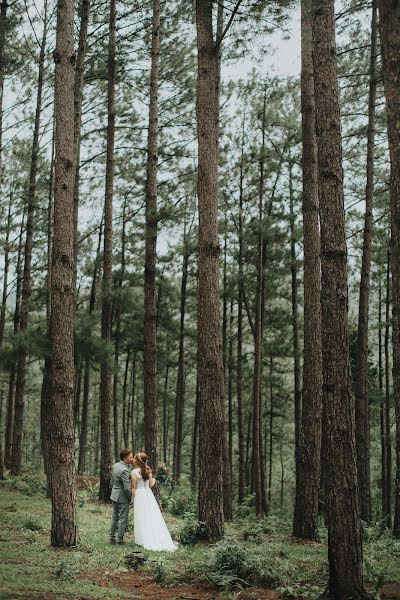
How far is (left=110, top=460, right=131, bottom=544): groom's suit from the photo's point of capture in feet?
30.9

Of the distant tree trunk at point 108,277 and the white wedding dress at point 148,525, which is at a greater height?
the distant tree trunk at point 108,277

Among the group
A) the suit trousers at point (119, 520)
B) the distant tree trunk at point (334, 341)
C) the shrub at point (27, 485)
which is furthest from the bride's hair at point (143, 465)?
the shrub at point (27, 485)

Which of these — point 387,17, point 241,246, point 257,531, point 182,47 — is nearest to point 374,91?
point 182,47

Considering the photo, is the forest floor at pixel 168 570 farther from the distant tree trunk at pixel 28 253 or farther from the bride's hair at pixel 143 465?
the distant tree trunk at pixel 28 253

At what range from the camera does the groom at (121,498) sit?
9.41 metres

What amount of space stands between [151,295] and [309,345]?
3.63m

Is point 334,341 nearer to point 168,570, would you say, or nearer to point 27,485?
point 168,570

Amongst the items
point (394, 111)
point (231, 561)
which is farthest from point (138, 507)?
point (394, 111)

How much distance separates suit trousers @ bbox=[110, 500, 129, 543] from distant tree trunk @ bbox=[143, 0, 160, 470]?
7.17 feet

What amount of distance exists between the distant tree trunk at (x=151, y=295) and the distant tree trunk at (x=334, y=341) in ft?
19.6

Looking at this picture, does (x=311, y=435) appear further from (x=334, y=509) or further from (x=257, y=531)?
(x=334, y=509)

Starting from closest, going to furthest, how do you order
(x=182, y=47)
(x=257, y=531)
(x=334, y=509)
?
(x=334, y=509) < (x=257, y=531) < (x=182, y=47)

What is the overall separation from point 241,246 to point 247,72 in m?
5.72

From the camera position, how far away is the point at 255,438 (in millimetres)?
18406
